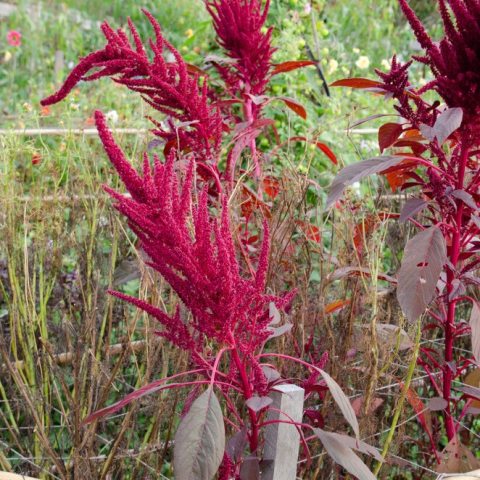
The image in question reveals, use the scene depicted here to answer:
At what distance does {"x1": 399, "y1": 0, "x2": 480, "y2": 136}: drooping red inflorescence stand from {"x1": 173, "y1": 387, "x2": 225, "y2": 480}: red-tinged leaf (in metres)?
0.66

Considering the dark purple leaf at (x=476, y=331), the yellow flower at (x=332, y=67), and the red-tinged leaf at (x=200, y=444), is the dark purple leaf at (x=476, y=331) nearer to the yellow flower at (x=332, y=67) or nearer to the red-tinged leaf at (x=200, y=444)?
the red-tinged leaf at (x=200, y=444)

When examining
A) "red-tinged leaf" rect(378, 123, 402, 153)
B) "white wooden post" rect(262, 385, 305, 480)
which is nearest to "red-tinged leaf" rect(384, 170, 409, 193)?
"red-tinged leaf" rect(378, 123, 402, 153)

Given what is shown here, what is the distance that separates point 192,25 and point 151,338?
6.50 meters

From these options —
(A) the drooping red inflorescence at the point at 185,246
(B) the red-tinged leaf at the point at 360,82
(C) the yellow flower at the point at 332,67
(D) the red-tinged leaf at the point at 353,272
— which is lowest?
(D) the red-tinged leaf at the point at 353,272

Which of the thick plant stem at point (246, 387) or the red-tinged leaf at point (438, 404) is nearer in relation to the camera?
the thick plant stem at point (246, 387)

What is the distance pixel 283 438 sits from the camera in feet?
3.48

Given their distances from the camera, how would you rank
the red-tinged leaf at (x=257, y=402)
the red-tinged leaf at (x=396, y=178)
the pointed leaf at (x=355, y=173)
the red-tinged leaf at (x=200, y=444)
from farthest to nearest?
the red-tinged leaf at (x=396, y=178) → the pointed leaf at (x=355, y=173) → the red-tinged leaf at (x=257, y=402) → the red-tinged leaf at (x=200, y=444)

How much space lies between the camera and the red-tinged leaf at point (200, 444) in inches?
33.0

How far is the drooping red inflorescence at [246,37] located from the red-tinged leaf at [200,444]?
3.36ft

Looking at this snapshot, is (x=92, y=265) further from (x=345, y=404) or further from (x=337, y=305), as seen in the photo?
(x=345, y=404)

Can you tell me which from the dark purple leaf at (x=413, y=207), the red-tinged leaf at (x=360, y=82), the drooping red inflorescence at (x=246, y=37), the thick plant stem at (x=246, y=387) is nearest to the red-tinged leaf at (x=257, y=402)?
the thick plant stem at (x=246, y=387)

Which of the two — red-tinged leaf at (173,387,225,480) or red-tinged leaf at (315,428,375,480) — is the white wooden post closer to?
red-tinged leaf at (315,428,375,480)

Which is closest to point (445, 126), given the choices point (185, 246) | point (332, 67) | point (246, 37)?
A: point (185, 246)

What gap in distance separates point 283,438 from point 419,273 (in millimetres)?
346
